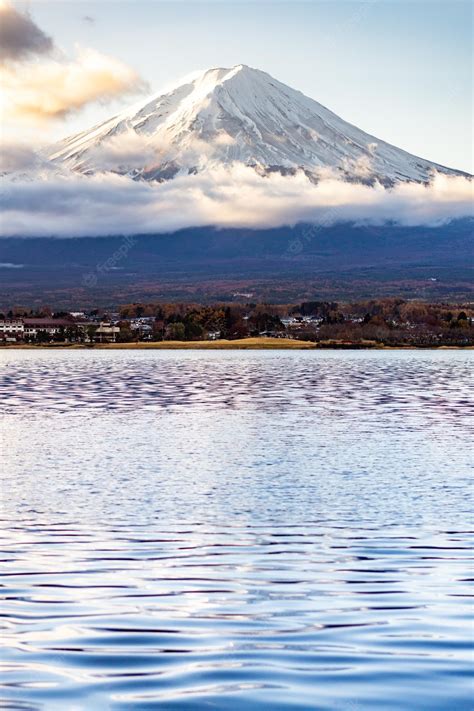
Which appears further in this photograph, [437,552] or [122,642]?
[437,552]

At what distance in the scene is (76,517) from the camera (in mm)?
16203

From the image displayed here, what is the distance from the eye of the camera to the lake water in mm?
8320

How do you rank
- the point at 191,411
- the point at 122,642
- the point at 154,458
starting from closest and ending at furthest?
the point at 122,642 < the point at 154,458 < the point at 191,411

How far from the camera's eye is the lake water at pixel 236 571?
328 inches

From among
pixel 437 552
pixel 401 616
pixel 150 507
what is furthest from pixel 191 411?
pixel 401 616

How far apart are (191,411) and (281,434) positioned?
1006 cm

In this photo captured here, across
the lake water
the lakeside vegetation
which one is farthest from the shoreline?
the lake water

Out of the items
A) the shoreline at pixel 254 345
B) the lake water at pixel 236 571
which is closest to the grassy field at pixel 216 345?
the shoreline at pixel 254 345

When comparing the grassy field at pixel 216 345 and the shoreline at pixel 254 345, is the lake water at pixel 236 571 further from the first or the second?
the shoreline at pixel 254 345

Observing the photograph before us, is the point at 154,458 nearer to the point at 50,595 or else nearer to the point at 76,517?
the point at 76,517

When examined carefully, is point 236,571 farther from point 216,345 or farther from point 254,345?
point 254,345

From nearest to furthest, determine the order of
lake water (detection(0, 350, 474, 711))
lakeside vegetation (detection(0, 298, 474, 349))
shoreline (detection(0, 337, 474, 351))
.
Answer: lake water (detection(0, 350, 474, 711)), shoreline (detection(0, 337, 474, 351)), lakeside vegetation (detection(0, 298, 474, 349))

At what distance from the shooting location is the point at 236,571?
12352 mm

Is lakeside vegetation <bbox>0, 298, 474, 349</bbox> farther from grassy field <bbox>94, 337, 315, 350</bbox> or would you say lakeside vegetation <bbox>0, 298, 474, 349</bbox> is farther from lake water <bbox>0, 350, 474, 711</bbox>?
lake water <bbox>0, 350, 474, 711</bbox>
